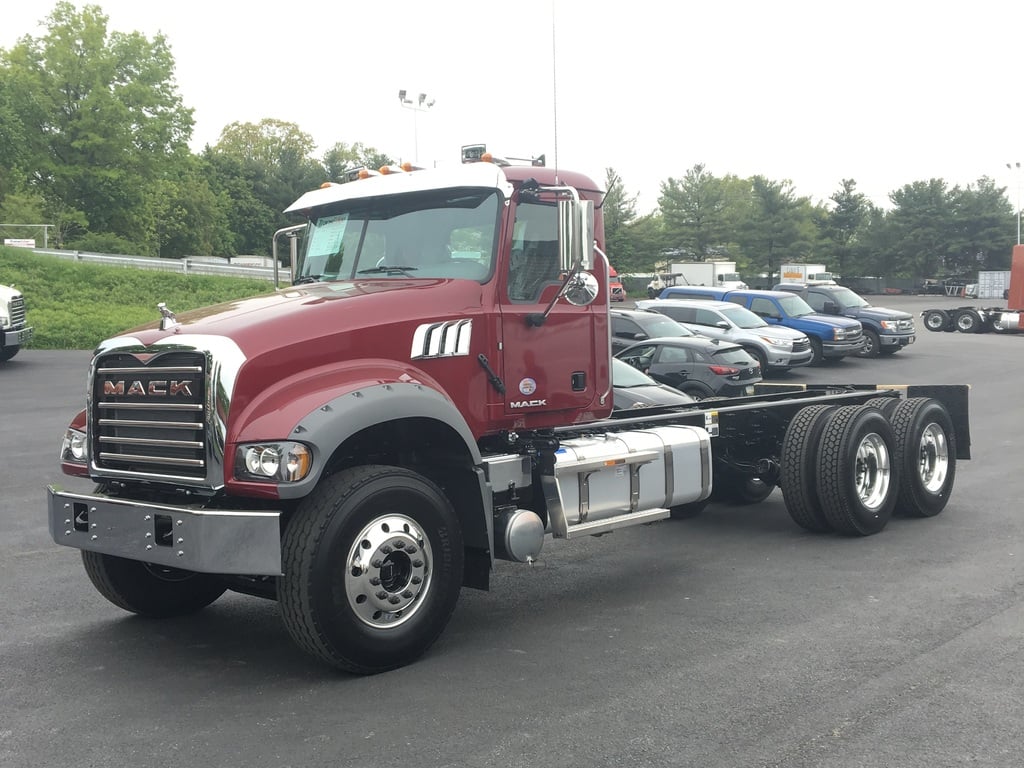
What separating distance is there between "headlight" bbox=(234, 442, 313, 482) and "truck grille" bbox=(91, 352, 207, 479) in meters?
0.25

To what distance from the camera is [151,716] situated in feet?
17.3

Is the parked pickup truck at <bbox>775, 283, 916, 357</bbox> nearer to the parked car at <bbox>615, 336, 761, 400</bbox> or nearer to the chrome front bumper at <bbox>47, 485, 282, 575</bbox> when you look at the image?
the parked car at <bbox>615, 336, 761, 400</bbox>

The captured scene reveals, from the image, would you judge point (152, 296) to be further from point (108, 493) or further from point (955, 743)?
point (955, 743)

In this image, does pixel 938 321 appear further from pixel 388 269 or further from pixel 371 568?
pixel 371 568

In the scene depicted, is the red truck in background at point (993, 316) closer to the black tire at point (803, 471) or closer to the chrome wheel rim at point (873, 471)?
the chrome wheel rim at point (873, 471)

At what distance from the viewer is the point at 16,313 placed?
2295 cm

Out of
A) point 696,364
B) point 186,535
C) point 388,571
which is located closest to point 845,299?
point 696,364

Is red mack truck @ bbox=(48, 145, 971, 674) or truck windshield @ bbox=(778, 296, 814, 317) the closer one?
red mack truck @ bbox=(48, 145, 971, 674)

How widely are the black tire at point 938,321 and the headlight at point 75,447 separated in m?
37.7

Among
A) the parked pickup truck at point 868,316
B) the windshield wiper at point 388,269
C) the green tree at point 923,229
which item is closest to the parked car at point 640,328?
the parked pickup truck at point 868,316

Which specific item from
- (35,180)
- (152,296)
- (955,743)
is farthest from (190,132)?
(955,743)

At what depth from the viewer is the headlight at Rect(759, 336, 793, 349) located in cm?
2561

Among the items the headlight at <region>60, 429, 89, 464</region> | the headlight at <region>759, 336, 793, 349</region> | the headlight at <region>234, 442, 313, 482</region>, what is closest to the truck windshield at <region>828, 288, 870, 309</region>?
the headlight at <region>759, 336, 793, 349</region>

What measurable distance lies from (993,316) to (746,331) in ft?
54.4
